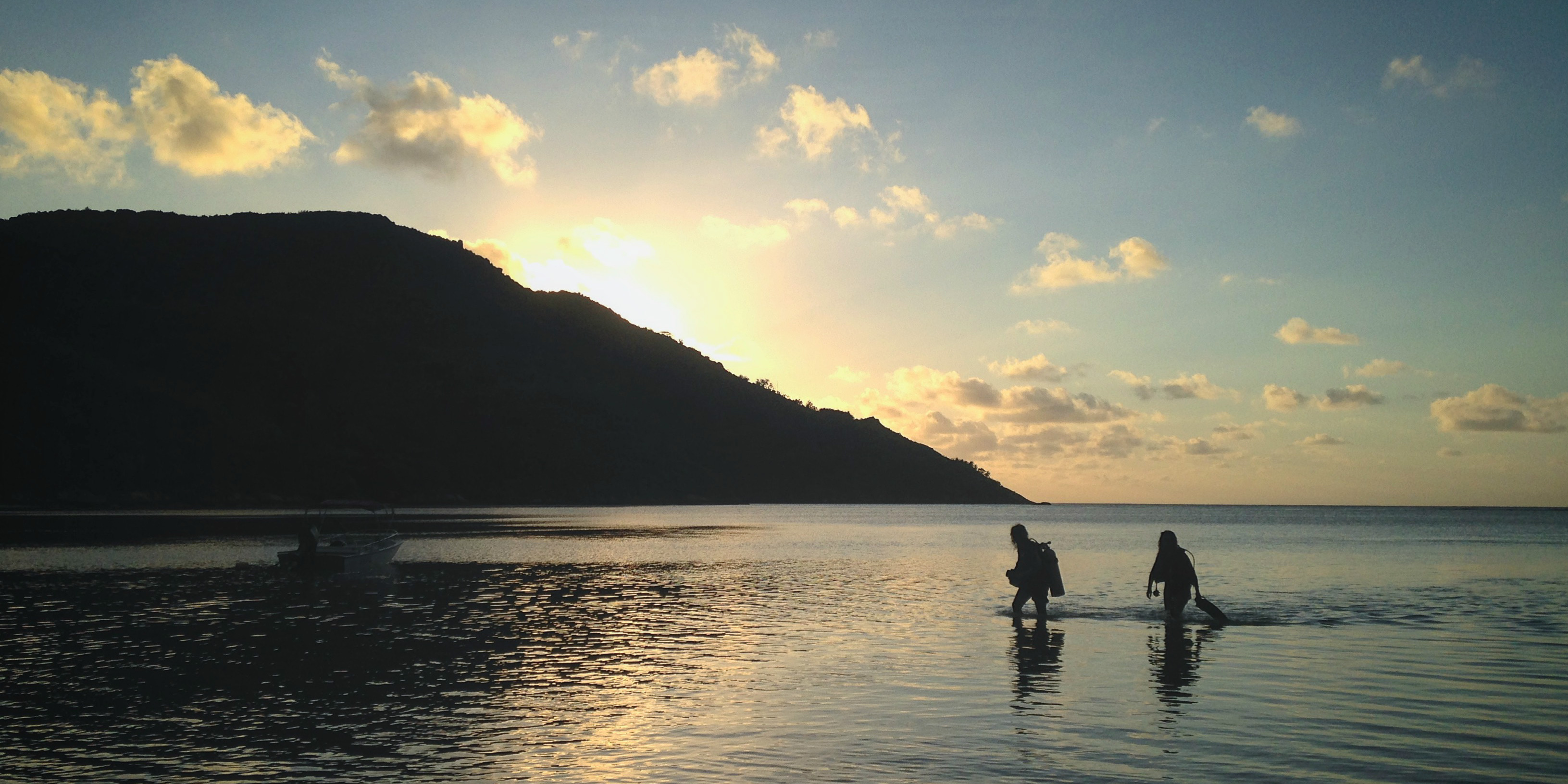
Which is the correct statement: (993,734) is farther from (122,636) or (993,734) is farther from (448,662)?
(122,636)

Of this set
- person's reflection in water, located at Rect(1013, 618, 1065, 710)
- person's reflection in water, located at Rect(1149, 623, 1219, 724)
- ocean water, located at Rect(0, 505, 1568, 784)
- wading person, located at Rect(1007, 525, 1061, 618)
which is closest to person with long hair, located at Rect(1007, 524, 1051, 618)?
wading person, located at Rect(1007, 525, 1061, 618)

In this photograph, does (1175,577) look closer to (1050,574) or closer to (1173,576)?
(1173,576)

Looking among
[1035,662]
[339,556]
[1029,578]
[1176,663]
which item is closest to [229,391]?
[339,556]

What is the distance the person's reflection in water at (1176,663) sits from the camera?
1573 cm

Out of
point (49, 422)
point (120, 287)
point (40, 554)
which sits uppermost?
point (120, 287)

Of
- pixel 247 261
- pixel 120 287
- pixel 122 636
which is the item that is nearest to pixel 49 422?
pixel 120 287

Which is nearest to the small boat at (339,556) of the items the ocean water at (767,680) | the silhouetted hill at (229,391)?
the ocean water at (767,680)

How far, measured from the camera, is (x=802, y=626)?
25.0 metres

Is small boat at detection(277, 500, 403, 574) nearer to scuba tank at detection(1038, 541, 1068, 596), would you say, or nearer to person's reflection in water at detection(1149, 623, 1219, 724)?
scuba tank at detection(1038, 541, 1068, 596)

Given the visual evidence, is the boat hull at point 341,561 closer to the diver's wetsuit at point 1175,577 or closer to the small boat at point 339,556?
the small boat at point 339,556

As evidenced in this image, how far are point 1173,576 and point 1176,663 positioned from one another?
5393 mm

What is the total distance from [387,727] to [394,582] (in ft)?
83.8

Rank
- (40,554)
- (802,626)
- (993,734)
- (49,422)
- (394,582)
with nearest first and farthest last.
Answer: (993,734)
(802,626)
(394,582)
(40,554)
(49,422)

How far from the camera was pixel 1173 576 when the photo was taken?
Answer: 2430 cm
